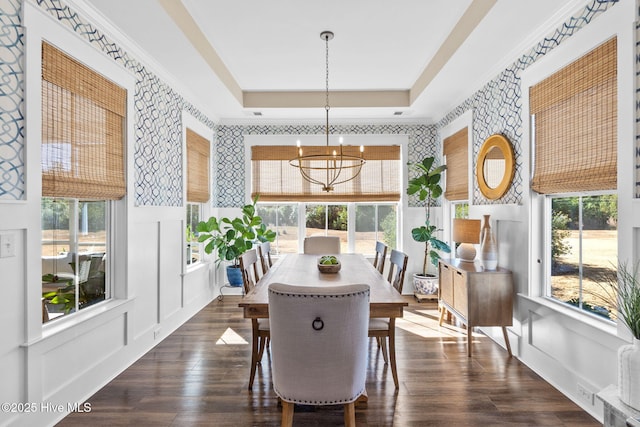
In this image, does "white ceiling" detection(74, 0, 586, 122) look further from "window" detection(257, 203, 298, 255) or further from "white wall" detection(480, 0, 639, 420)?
"window" detection(257, 203, 298, 255)

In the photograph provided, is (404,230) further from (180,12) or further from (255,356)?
(180,12)

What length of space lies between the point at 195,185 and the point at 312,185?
1.75 m

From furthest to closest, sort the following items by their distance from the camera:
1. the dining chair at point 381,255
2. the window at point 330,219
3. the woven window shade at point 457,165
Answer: the window at point 330,219
the woven window shade at point 457,165
the dining chair at point 381,255

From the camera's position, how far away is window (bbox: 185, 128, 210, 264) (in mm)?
4389

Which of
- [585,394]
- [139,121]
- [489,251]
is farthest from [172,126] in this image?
[585,394]

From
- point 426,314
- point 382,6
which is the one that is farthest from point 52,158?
point 426,314

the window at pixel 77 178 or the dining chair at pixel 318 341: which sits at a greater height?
the window at pixel 77 178

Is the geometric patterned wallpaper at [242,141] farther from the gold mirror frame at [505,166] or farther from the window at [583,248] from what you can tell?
the window at [583,248]

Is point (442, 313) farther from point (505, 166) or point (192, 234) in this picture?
point (192, 234)

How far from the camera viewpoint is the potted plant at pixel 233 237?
4.71 meters

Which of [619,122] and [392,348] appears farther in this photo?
[392,348]

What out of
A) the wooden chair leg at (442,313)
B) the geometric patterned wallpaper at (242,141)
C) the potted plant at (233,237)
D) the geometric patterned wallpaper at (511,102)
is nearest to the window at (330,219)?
the potted plant at (233,237)

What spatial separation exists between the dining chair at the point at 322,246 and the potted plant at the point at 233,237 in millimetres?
691

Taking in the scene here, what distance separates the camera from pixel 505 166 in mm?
3352
